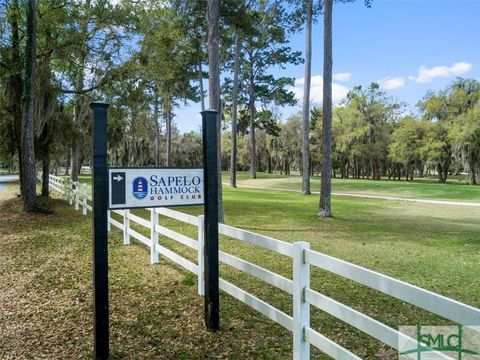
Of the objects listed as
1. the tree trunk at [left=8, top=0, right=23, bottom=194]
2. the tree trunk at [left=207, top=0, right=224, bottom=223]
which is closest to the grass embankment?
the tree trunk at [left=207, top=0, right=224, bottom=223]

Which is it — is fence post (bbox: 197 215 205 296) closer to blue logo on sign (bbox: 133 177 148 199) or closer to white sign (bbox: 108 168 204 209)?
white sign (bbox: 108 168 204 209)

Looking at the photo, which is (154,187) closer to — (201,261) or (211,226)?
(211,226)

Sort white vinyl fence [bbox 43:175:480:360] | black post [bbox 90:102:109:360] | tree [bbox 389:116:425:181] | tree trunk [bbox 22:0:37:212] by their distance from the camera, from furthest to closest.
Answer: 1. tree [bbox 389:116:425:181]
2. tree trunk [bbox 22:0:37:212]
3. black post [bbox 90:102:109:360]
4. white vinyl fence [bbox 43:175:480:360]

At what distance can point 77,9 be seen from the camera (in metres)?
13.3

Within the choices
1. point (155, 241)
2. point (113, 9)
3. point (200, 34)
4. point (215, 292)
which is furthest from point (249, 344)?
point (200, 34)

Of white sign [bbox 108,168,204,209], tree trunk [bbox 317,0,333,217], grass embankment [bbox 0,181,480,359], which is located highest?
tree trunk [bbox 317,0,333,217]

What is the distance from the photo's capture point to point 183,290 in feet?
17.6

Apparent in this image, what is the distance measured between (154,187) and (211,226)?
27.7 inches

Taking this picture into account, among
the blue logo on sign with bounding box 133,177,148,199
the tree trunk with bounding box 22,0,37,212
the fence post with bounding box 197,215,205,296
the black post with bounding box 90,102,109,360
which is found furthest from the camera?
the tree trunk with bounding box 22,0,37,212

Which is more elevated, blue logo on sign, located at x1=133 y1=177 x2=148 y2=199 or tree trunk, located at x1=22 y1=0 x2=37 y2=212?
tree trunk, located at x1=22 y1=0 x2=37 y2=212

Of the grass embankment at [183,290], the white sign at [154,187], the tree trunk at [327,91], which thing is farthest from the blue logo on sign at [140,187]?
the tree trunk at [327,91]

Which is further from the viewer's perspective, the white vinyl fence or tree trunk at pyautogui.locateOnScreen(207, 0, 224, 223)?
tree trunk at pyautogui.locateOnScreen(207, 0, 224, 223)

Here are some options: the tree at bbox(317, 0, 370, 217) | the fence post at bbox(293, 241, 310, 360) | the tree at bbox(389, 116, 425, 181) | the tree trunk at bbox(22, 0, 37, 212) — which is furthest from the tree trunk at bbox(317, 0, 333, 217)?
the tree at bbox(389, 116, 425, 181)

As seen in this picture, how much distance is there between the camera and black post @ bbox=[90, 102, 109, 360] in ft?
11.3
